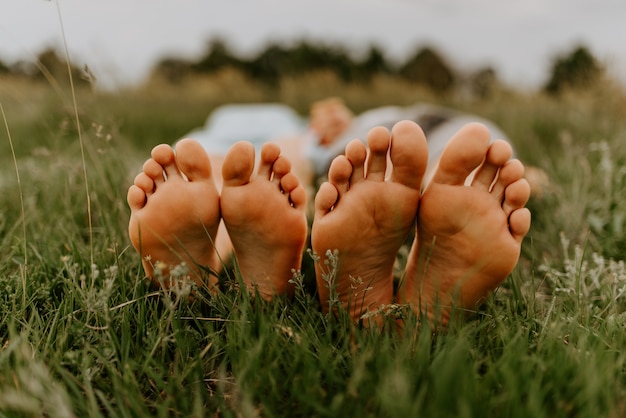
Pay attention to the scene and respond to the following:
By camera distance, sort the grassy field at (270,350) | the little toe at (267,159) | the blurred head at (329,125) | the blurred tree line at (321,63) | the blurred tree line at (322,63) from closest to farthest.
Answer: the grassy field at (270,350), the little toe at (267,159), the blurred head at (329,125), the blurred tree line at (322,63), the blurred tree line at (321,63)

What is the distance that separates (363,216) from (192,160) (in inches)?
13.6

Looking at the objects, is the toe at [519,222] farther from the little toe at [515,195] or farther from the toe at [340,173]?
the toe at [340,173]

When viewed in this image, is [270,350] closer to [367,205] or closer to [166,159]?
[367,205]

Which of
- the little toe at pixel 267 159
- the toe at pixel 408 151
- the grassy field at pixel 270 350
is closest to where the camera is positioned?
the grassy field at pixel 270 350

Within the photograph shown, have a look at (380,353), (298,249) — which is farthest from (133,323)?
(380,353)

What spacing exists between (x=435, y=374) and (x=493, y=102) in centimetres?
452

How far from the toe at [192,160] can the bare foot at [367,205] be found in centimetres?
23

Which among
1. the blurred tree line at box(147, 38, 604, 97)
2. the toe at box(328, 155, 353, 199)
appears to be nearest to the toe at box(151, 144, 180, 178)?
the toe at box(328, 155, 353, 199)

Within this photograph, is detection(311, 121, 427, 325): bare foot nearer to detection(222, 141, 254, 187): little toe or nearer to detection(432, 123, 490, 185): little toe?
detection(432, 123, 490, 185): little toe

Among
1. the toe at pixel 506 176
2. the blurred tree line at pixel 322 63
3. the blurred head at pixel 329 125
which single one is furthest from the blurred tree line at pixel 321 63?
the toe at pixel 506 176

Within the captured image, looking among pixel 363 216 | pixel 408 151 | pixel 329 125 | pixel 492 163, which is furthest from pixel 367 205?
pixel 329 125

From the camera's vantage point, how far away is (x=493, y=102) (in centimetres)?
470

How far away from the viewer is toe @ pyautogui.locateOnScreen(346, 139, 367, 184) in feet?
2.94

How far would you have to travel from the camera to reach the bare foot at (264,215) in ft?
3.10
